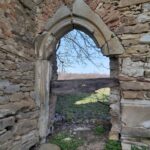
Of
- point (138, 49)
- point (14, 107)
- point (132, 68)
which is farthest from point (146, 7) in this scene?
point (14, 107)

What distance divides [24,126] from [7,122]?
57cm

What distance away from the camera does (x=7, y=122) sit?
11.9ft

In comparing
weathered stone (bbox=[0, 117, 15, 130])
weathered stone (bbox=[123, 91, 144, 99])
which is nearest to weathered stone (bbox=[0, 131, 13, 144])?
weathered stone (bbox=[0, 117, 15, 130])

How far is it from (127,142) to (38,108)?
179 centimetres

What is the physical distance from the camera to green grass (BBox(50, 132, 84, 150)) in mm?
4473

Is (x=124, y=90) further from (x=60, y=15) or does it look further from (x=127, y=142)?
(x=60, y=15)

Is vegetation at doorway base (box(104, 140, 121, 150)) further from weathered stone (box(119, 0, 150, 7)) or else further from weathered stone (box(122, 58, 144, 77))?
weathered stone (box(119, 0, 150, 7))

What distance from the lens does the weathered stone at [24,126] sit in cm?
393

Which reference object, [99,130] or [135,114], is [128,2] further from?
[99,130]

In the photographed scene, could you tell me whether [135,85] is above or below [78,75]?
below

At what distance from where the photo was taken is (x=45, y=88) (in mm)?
4715

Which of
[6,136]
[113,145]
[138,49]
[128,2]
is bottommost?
[113,145]

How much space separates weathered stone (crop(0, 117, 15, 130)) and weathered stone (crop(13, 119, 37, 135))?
0.57ft

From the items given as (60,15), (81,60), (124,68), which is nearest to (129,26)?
(124,68)
